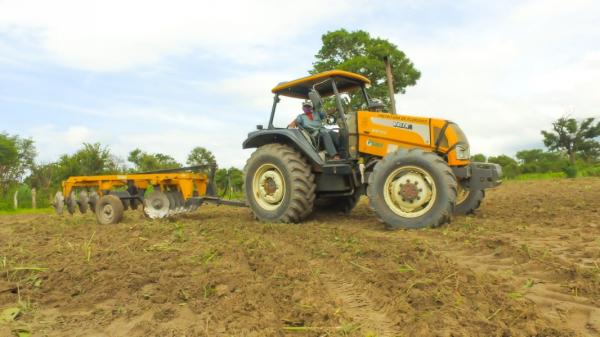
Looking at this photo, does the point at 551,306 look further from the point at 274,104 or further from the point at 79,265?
the point at 274,104

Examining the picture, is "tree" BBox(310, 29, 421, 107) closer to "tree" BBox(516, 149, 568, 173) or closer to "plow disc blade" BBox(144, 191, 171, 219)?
"tree" BBox(516, 149, 568, 173)

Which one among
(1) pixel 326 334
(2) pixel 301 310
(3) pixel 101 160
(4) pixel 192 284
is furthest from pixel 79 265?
(3) pixel 101 160

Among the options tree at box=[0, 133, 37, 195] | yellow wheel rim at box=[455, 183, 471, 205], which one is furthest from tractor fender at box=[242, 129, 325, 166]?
tree at box=[0, 133, 37, 195]

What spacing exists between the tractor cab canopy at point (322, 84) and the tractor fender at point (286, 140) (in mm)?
796

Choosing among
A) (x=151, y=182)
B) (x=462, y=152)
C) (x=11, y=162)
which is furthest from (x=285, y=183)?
(x=11, y=162)

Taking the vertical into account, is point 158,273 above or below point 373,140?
below

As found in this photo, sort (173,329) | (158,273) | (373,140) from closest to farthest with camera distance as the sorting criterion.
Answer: (173,329)
(158,273)
(373,140)

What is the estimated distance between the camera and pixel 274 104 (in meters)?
7.80

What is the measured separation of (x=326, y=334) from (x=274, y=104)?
5670mm

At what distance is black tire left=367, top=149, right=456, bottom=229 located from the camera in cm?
555

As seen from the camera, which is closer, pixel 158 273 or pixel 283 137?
pixel 158 273

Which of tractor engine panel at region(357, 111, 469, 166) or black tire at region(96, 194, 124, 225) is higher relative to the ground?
tractor engine panel at region(357, 111, 469, 166)

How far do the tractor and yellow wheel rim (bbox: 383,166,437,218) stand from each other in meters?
0.01

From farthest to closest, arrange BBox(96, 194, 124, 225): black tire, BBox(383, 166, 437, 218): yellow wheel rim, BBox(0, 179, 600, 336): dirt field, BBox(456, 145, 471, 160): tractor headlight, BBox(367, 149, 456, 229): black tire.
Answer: BBox(96, 194, 124, 225): black tire
BBox(456, 145, 471, 160): tractor headlight
BBox(383, 166, 437, 218): yellow wheel rim
BBox(367, 149, 456, 229): black tire
BBox(0, 179, 600, 336): dirt field
